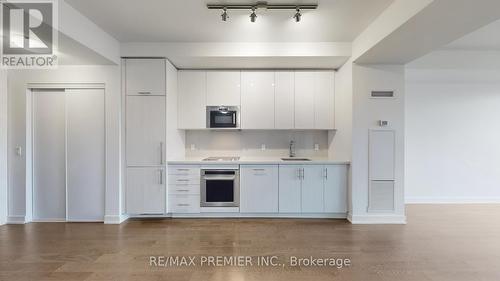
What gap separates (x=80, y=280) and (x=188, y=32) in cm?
303

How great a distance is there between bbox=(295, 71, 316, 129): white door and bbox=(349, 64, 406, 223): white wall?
751 mm

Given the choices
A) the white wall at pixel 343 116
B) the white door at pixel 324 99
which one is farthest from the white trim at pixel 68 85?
the white wall at pixel 343 116

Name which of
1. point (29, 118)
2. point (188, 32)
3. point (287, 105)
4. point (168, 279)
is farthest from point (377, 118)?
point (29, 118)

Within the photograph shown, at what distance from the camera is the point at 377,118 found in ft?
12.3

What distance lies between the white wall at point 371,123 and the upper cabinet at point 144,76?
2.96 m

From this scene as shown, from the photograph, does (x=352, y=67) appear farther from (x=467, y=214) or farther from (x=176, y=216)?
(x=176, y=216)

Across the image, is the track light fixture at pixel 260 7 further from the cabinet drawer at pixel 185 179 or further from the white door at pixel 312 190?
the cabinet drawer at pixel 185 179

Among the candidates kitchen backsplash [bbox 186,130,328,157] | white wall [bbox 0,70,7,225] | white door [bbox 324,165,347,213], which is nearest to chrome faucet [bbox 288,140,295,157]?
kitchen backsplash [bbox 186,130,328,157]

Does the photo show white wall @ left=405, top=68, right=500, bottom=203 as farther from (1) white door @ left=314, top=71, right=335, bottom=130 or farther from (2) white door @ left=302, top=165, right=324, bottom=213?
(2) white door @ left=302, top=165, right=324, bottom=213

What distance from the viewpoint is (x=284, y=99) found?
14.0 ft

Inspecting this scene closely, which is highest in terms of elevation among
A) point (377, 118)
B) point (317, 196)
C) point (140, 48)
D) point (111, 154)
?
point (140, 48)

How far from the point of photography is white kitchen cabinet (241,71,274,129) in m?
4.25
